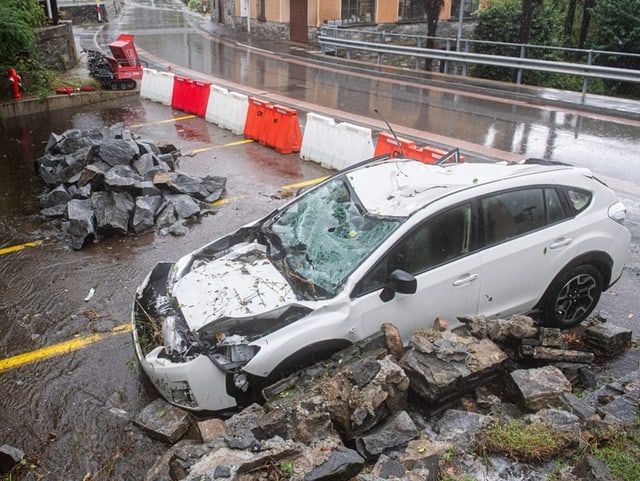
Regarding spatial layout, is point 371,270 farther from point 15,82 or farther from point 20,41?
point 15,82

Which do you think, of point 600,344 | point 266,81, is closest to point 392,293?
point 600,344

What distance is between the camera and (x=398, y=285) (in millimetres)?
4496

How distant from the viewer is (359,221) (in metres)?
5.08

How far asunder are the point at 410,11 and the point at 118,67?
20971mm

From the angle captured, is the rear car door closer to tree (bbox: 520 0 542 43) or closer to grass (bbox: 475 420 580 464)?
grass (bbox: 475 420 580 464)

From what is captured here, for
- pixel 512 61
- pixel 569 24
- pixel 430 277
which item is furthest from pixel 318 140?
pixel 569 24

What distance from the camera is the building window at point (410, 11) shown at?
33022 mm

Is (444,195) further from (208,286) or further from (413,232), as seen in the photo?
(208,286)

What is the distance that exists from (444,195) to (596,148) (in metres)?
9.05

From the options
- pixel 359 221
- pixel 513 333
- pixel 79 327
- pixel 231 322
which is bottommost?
pixel 79 327

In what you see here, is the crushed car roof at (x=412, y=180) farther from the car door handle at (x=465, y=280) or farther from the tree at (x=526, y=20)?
the tree at (x=526, y=20)

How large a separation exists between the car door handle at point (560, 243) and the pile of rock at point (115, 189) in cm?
508

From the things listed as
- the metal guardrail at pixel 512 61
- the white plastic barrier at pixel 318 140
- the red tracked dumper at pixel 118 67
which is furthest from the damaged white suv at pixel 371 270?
the red tracked dumper at pixel 118 67

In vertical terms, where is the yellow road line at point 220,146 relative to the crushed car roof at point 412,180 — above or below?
below
